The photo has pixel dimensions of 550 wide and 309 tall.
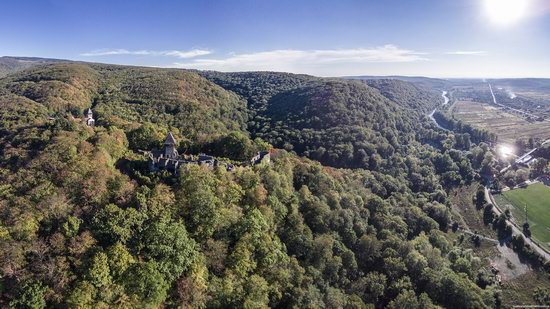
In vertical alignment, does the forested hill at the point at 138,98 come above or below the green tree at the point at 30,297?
above

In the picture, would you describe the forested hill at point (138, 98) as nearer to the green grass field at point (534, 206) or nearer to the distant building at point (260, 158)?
the distant building at point (260, 158)

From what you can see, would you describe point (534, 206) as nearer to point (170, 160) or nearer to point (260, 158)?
point (260, 158)

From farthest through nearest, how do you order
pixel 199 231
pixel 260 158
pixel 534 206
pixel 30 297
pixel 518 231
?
pixel 534 206 → pixel 518 231 → pixel 260 158 → pixel 199 231 → pixel 30 297

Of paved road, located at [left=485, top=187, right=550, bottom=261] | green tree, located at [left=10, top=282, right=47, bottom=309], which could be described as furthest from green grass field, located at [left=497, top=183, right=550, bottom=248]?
green tree, located at [left=10, top=282, right=47, bottom=309]

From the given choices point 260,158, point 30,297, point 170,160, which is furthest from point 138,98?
point 30,297

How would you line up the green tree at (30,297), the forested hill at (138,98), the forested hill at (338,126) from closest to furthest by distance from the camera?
the green tree at (30,297), the forested hill at (138,98), the forested hill at (338,126)

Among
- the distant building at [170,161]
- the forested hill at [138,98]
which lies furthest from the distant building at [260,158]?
the forested hill at [138,98]

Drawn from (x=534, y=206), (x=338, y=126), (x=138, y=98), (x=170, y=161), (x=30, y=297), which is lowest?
(x=534, y=206)

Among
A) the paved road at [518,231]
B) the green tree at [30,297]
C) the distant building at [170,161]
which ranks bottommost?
the paved road at [518,231]

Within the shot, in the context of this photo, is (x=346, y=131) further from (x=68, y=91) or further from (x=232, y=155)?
(x=68, y=91)
